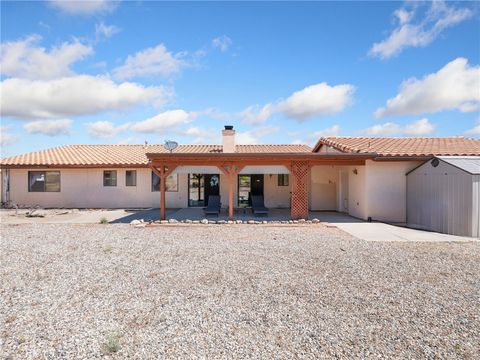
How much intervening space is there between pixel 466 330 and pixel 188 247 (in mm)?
5991

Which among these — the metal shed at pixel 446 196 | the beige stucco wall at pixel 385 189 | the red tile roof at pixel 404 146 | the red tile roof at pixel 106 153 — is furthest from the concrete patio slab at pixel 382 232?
the red tile roof at pixel 106 153

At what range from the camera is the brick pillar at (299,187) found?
11828 mm

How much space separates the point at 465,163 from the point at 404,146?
3520 mm

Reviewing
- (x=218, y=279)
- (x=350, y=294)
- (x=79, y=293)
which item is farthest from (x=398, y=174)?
(x=79, y=293)

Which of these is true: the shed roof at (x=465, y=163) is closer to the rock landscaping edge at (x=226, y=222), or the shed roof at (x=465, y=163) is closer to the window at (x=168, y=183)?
the rock landscaping edge at (x=226, y=222)

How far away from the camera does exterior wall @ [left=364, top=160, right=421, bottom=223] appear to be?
12070 millimetres

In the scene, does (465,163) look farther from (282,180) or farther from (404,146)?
(282,180)

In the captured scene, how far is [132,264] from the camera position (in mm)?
6461

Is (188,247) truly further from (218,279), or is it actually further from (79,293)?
(79,293)

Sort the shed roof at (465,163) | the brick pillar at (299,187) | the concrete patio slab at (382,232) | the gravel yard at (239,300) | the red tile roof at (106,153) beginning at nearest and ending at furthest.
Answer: the gravel yard at (239,300)
the concrete patio slab at (382,232)
the shed roof at (465,163)
the brick pillar at (299,187)
the red tile roof at (106,153)

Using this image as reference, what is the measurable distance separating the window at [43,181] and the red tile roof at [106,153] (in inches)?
26.5

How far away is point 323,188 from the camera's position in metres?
15.5

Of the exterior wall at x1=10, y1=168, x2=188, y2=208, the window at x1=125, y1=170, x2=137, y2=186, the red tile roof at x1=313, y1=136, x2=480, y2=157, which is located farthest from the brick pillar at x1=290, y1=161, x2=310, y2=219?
the window at x1=125, y1=170, x2=137, y2=186

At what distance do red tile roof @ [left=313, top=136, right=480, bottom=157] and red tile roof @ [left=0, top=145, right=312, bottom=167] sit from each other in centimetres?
370
